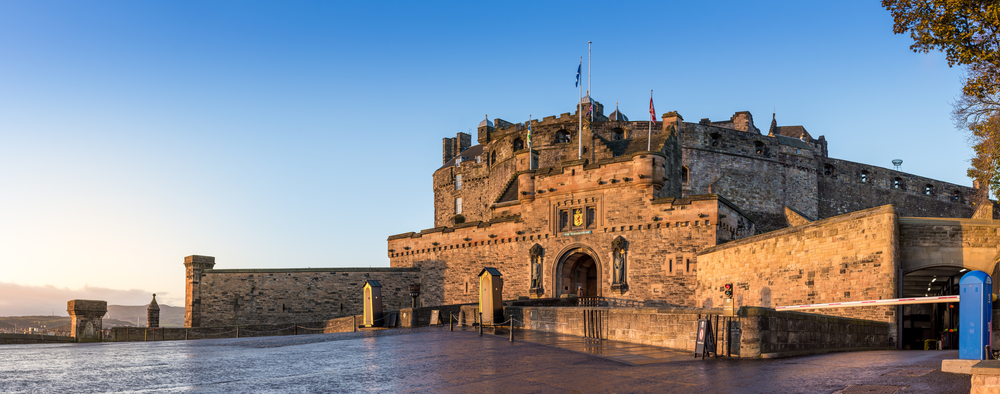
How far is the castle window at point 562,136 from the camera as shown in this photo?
46844 mm

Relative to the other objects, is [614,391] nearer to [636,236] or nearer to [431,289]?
[636,236]

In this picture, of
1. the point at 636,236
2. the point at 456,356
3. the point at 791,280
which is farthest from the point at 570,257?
the point at 456,356

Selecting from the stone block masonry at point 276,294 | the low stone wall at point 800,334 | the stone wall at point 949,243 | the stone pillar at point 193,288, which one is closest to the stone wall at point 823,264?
the stone wall at point 949,243

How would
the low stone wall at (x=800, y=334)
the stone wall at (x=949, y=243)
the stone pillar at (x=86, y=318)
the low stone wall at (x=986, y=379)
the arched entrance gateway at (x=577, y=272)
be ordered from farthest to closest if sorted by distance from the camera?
the arched entrance gateway at (x=577, y=272) → the stone pillar at (x=86, y=318) → the stone wall at (x=949, y=243) → the low stone wall at (x=800, y=334) → the low stone wall at (x=986, y=379)

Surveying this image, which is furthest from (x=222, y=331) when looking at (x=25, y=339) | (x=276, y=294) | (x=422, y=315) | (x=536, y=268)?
(x=536, y=268)

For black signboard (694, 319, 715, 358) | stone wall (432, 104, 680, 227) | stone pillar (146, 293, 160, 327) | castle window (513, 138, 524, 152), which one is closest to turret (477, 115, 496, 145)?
stone wall (432, 104, 680, 227)

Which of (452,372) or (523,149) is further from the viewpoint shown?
(523,149)

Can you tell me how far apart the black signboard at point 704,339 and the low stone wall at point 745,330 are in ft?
0.62

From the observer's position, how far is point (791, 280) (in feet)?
68.5

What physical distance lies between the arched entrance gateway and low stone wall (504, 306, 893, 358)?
1170 centimetres

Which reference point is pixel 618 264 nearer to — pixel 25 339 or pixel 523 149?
pixel 523 149

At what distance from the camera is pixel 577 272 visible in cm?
3212

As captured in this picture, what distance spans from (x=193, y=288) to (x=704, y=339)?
30893 mm

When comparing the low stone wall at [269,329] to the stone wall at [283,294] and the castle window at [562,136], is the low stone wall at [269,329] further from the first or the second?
the castle window at [562,136]
